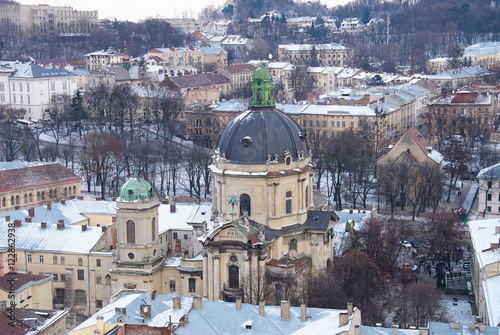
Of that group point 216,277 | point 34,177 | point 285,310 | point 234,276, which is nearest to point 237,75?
point 34,177

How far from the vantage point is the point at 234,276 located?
6259cm

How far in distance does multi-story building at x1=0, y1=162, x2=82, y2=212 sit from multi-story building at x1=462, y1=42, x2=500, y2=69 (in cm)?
11967

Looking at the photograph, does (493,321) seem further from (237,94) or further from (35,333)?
(237,94)

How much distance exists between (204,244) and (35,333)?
14.5m

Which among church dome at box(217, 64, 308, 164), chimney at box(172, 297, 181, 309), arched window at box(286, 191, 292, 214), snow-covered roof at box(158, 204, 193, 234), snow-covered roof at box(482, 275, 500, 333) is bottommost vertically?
chimney at box(172, 297, 181, 309)

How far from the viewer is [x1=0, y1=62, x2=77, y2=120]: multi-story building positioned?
147500 millimetres

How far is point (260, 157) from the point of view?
209 feet

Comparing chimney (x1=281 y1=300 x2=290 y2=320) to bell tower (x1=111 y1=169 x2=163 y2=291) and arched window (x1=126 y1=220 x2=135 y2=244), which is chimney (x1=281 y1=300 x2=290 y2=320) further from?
arched window (x1=126 y1=220 x2=135 y2=244)

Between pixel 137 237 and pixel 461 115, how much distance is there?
245ft

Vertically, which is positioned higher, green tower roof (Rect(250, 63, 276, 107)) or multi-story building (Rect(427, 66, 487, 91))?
green tower roof (Rect(250, 63, 276, 107))

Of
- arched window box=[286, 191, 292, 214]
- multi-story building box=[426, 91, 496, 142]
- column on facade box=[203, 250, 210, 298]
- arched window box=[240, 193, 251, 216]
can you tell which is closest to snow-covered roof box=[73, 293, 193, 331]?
column on facade box=[203, 250, 210, 298]

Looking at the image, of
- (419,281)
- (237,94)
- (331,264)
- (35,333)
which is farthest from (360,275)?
(237,94)

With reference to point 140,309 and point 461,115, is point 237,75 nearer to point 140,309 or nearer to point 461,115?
point 461,115

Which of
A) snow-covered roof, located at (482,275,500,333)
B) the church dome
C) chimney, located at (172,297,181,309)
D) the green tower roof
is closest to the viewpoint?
snow-covered roof, located at (482,275,500,333)
